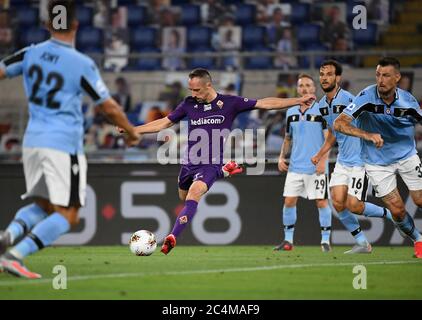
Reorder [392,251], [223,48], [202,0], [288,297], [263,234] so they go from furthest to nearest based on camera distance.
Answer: [202,0]
[223,48]
[263,234]
[392,251]
[288,297]

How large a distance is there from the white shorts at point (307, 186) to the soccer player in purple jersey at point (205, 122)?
70.7 inches

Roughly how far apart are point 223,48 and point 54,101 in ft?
36.5

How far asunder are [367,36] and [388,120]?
27.0ft

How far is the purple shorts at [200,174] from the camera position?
1080cm

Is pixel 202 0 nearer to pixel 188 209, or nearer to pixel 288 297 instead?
pixel 188 209

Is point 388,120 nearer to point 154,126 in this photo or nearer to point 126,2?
point 154,126

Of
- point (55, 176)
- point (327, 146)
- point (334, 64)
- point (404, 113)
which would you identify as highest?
point (334, 64)

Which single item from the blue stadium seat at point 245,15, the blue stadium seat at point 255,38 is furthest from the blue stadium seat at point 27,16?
the blue stadium seat at point 255,38

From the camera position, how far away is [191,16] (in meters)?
19.3

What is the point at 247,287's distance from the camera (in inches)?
300

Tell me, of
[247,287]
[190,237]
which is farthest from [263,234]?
[247,287]

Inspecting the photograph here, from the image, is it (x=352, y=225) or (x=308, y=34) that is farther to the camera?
(x=308, y=34)

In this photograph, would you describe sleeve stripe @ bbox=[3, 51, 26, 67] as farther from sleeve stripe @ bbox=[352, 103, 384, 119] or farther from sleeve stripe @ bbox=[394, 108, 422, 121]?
sleeve stripe @ bbox=[394, 108, 422, 121]

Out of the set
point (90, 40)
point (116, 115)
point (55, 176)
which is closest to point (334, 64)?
point (116, 115)
